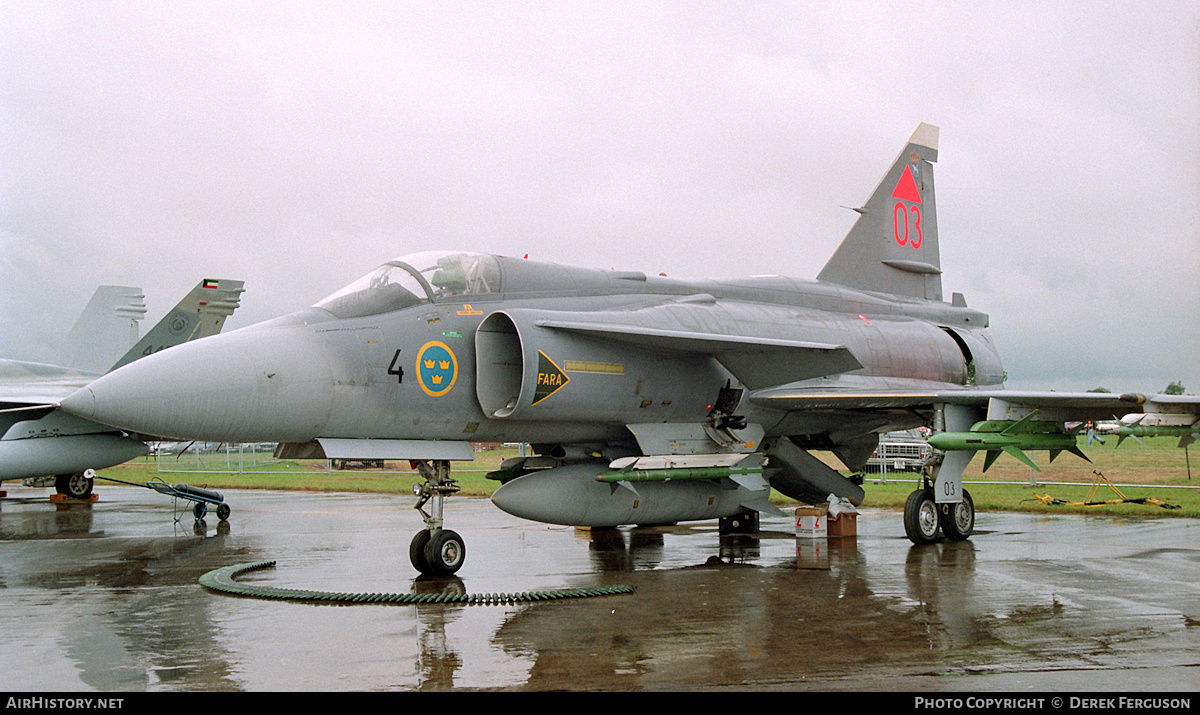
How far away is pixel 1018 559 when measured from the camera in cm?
907

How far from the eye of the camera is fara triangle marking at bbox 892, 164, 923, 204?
45.1 feet

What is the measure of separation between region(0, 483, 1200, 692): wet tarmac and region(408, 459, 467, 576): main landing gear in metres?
0.27

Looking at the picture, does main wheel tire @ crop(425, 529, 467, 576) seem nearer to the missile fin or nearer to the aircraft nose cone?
the aircraft nose cone

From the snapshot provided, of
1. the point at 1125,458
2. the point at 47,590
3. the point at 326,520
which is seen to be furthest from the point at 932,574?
the point at 1125,458

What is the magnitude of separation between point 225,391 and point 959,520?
8.22 metres

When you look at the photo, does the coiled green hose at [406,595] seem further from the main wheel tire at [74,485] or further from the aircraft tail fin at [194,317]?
the main wheel tire at [74,485]

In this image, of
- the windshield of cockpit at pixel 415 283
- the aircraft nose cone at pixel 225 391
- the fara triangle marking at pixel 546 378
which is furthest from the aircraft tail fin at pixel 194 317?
the fara triangle marking at pixel 546 378

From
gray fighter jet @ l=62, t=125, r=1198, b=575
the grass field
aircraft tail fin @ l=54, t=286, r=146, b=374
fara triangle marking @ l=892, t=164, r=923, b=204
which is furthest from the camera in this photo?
aircraft tail fin @ l=54, t=286, r=146, b=374

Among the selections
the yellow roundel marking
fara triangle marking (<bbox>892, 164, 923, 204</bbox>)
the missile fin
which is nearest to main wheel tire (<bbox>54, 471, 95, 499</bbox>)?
the yellow roundel marking

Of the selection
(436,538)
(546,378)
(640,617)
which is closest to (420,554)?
(436,538)

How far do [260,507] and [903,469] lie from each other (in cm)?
1812

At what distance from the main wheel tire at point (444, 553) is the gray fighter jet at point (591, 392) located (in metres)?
0.02

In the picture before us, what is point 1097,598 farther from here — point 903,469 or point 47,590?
point 903,469

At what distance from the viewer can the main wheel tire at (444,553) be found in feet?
26.9
